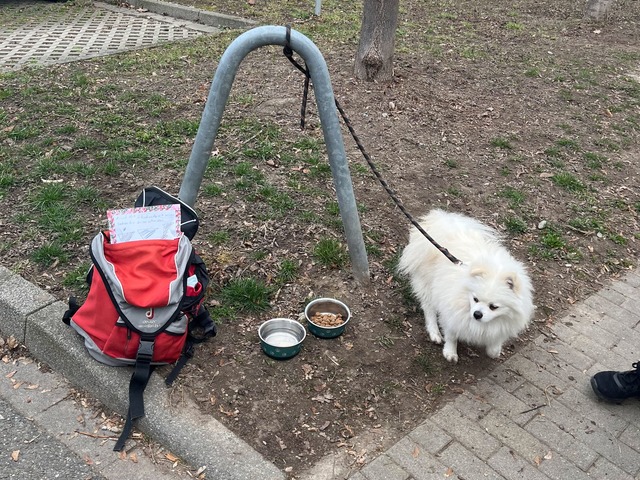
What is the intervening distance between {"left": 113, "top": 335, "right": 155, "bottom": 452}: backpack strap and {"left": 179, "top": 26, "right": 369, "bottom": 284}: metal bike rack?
102cm

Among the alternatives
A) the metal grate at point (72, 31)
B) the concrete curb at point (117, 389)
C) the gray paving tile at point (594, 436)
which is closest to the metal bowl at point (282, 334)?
the concrete curb at point (117, 389)

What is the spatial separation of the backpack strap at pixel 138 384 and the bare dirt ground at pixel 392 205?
0.67 ft

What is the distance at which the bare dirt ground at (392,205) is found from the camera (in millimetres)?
3014

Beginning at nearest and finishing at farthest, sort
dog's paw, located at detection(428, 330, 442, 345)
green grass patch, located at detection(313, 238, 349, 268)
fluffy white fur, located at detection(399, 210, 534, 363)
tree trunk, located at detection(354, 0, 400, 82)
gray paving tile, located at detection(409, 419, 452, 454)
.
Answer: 1. gray paving tile, located at detection(409, 419, 452, 454)
2. fluffy white fur, located at detection(399, 210, 534, 363)
3. dog's paw, located at detection(428, 330, 442, 345)
4. green grass patch, located at detection(313, 238, 349, 268)
5. tree trunk, located at detection(354, 0, 400, 82)

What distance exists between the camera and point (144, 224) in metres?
3.10

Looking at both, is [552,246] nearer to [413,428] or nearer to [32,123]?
[413,428]

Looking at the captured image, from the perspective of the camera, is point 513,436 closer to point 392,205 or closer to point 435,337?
point 435,337

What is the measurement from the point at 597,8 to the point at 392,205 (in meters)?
9.51

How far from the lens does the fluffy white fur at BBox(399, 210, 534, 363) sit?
3117 millimetres

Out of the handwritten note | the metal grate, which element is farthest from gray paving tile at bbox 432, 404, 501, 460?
the metal grate

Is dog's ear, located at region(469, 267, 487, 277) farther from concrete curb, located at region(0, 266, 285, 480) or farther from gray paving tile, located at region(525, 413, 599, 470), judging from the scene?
concrete curb, located at region(0, 266, 285, 480)

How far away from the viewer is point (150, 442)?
280 cm

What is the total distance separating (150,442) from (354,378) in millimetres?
1108

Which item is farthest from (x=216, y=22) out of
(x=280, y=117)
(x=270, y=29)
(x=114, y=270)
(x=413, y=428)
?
(x=413, y=428)
